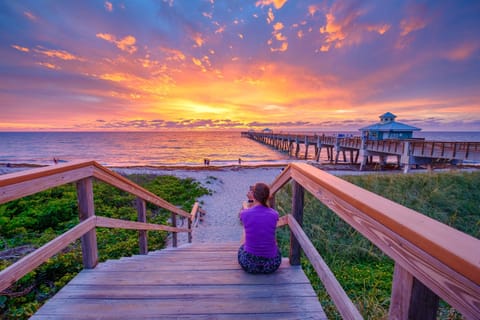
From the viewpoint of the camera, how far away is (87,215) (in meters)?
2.16

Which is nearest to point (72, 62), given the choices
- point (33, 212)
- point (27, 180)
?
point (33, 212)

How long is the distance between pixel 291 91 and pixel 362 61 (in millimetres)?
5307

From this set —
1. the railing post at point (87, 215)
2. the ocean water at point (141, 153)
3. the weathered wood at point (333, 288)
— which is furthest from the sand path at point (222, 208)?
the ocean water at point (141, 153)

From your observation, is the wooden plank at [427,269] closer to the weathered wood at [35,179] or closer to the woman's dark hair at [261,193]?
the woman's dark hair at [261,193]

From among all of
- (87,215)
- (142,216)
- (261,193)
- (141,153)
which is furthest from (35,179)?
(141,153)

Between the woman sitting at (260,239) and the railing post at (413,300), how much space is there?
4.81ft

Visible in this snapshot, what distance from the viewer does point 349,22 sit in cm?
887

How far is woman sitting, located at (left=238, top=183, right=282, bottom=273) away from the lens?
7.06 ft

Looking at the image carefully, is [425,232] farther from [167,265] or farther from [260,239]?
[167,265]

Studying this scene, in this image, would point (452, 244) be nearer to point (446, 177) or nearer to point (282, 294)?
point (282, 294)

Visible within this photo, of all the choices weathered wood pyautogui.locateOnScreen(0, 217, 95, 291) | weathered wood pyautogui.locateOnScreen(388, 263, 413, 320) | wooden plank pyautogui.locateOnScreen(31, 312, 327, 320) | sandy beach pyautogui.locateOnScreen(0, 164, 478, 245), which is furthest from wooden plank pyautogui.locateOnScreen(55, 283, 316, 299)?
sandy beach pyautogui.locateOnScreen(0, 164, 478, 245)

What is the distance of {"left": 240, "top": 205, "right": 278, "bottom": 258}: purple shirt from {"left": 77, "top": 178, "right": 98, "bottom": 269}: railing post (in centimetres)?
160

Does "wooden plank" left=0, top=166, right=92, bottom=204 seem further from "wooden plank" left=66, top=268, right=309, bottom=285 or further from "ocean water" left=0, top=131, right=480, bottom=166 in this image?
"ocean water" left=0, top=131, right=480, bottom=166

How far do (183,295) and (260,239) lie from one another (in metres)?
0.89
